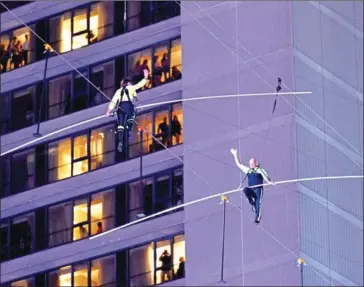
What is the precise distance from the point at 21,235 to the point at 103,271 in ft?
15.0

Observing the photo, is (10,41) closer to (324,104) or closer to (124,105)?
(324,104)

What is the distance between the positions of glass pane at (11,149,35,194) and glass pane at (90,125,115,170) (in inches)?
109

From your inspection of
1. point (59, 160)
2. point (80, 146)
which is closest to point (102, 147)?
point (80, 146)

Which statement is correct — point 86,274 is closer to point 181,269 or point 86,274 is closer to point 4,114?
point 181,269

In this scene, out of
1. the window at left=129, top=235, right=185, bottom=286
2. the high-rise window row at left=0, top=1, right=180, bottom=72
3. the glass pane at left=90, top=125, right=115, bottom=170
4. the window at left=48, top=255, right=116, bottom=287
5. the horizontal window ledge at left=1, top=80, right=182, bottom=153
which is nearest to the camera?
the window at left=129, top=235, right=185, bottom=286

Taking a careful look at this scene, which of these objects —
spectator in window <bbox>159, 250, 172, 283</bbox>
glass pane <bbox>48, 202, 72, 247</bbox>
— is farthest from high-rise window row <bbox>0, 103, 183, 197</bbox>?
spectator in window <bbox>159, 250, 172, 283</bbox>

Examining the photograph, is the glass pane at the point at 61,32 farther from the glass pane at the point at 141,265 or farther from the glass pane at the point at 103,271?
the glass pane at the point at 141,265

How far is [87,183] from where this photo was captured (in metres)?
76.8

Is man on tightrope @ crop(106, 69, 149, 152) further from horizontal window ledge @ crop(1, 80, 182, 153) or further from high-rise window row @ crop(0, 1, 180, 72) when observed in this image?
high-rise window row @ crop(0, 1, 180, 72)

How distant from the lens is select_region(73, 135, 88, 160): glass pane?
255ft

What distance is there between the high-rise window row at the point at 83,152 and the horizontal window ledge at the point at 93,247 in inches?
99.8

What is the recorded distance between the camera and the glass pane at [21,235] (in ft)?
257

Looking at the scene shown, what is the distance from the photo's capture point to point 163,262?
73.9 m

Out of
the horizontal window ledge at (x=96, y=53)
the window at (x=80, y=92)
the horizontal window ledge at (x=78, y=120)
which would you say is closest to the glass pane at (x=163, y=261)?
the horizontal window ledge at (x=78, y=120)
